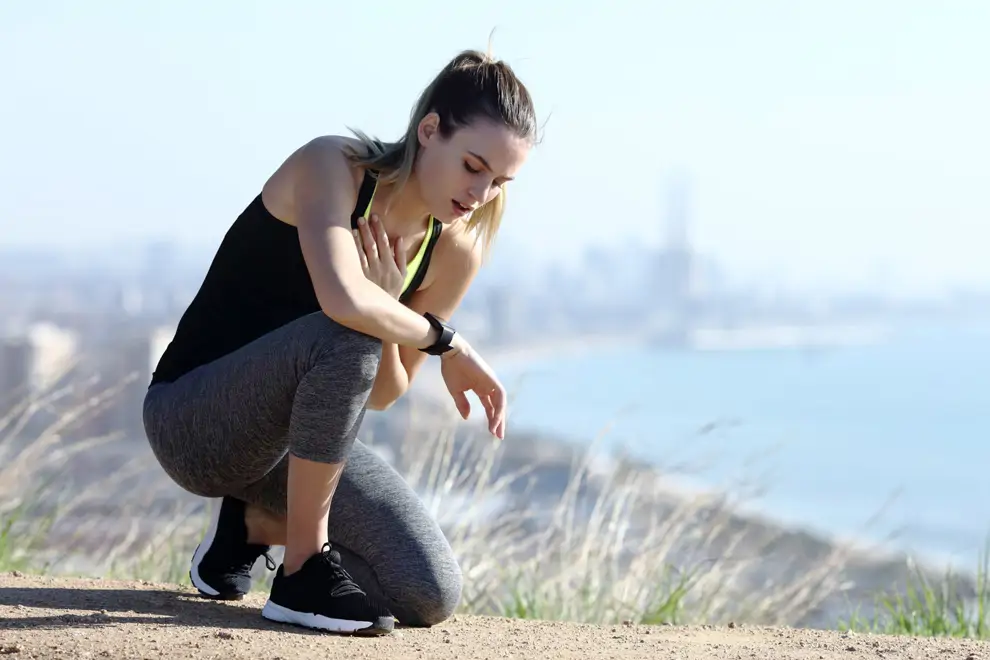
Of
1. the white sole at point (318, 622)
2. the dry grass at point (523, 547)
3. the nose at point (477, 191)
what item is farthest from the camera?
the dry grass at point (523, 547)

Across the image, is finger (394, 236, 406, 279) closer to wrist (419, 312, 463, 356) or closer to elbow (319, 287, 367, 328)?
wrist (419, 312, 463, 356)

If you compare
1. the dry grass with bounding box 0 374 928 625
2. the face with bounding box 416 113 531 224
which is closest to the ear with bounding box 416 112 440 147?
the face with bounding box 416 113 531 224

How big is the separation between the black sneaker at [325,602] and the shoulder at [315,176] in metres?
0.74

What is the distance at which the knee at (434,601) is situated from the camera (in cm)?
266

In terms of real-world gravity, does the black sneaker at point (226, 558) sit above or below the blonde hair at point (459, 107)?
below

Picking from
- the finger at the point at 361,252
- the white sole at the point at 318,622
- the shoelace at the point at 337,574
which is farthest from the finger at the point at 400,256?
the white sole at the point at 318,622

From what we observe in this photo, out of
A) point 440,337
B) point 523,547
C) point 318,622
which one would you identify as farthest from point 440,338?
point 523,547

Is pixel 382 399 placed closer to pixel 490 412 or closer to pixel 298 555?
pixel 490 412

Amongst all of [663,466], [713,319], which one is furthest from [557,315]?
[663,466]

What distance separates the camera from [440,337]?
8.46ft

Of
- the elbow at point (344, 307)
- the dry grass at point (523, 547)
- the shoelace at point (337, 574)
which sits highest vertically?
the elbow at point (344, 307)

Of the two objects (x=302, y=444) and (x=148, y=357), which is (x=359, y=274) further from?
(x=148, y=357)

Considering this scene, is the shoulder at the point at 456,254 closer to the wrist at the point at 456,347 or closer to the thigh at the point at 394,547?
the wrist at the point at 456,347

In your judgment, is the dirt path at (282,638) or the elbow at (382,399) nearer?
the dirt path at (282,638)
